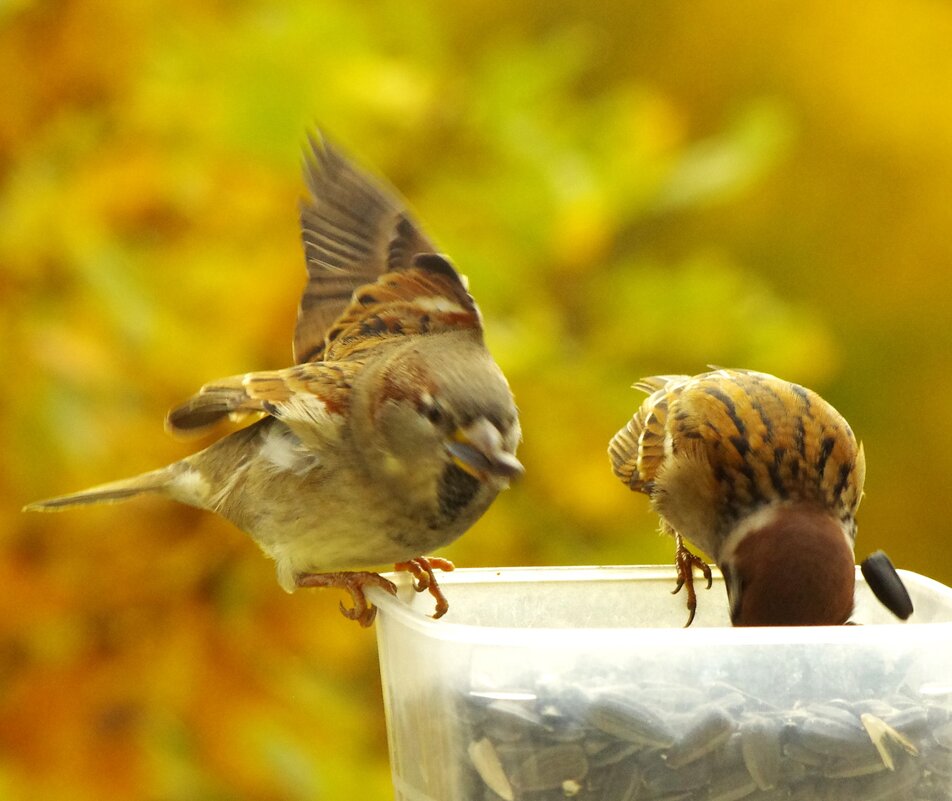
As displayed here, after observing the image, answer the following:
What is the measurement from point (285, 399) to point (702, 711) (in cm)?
64

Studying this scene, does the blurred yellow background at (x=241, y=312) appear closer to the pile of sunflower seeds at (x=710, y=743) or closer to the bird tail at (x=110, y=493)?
the bird tail at (x=110, y=493)

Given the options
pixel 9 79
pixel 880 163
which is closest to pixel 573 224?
pixel 9 79

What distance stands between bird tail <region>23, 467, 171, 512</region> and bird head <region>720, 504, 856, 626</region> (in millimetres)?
634

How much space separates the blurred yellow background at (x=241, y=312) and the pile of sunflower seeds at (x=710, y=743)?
54 cm

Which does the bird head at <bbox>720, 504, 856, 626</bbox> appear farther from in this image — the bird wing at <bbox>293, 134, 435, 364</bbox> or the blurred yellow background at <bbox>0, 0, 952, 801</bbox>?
the bird wing at <bbox>293, 134, 435, 364</bbox>

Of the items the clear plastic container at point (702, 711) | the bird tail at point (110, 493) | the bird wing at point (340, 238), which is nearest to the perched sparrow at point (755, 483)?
the clear plastic container at point (702, 711)

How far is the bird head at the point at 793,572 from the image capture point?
137 centimetres

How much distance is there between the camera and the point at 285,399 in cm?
157

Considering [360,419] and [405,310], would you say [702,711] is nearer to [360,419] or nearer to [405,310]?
[360,419]

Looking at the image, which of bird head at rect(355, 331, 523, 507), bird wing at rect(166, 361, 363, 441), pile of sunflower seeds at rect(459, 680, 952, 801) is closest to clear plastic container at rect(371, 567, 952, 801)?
pile of sunflower seeds at rect(459, 680, 952, 801)

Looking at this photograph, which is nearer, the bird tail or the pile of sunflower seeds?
the pile of sunflower seeds

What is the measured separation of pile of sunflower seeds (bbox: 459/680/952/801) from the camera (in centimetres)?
110

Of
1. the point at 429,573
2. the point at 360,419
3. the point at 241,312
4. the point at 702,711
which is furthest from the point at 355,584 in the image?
the point at 702,711

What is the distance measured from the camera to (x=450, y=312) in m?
1.63
